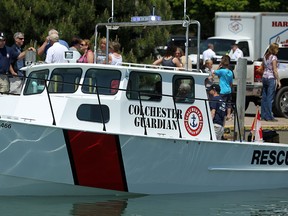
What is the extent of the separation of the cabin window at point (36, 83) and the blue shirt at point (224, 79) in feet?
18.5

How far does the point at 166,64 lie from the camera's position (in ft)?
53.8

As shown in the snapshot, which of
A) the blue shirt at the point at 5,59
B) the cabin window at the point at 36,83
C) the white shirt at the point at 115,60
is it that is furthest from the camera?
the blue shirt at the point at 5,59

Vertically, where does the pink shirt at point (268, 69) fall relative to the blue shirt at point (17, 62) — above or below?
below

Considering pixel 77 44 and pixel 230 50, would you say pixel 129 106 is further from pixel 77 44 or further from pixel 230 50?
→ pixel 230 50

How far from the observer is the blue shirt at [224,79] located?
66.6 feet

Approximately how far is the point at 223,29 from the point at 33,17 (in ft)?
39.8

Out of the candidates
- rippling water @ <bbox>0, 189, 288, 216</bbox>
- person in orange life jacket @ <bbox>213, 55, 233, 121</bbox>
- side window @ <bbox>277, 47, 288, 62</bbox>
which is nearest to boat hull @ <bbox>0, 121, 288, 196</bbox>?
rippling water @ <bbox>0, 189, 288, 216</bbox>

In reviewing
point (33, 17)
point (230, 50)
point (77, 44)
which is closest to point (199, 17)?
point (230, 50)

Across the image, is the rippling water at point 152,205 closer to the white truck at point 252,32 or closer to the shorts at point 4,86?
the shorts at point 4,86

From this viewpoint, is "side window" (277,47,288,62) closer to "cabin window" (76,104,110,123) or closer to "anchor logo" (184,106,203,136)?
"anchor logo" (184,106,203,136)

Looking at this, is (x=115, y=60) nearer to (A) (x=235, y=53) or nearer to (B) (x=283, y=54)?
(B) (x=283, y=54)

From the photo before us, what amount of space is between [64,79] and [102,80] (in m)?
0.60

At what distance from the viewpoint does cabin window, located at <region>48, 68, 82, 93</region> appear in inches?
604

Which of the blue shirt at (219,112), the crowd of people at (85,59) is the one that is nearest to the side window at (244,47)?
the crowd of people at (85,59)
